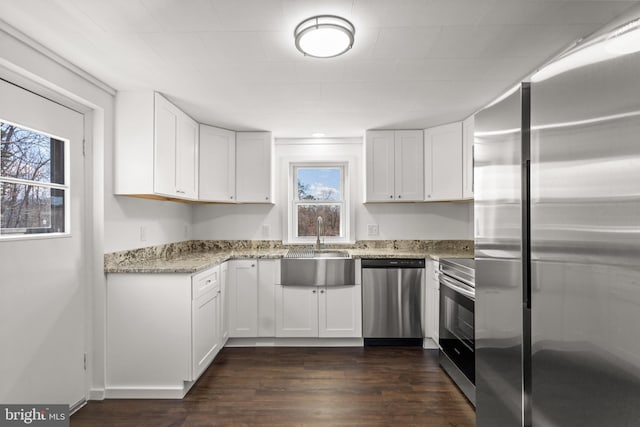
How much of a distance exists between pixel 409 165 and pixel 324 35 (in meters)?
2.17

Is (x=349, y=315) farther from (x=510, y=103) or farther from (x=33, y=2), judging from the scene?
(x=33, y=2)

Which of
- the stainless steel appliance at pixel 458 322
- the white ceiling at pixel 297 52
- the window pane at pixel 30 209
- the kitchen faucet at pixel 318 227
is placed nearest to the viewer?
the white ceiling at pixel 297 52

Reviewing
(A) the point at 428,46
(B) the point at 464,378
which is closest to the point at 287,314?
(B) the point at 464,378

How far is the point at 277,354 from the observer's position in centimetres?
312

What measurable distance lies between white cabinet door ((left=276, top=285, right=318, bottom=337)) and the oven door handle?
3.95 feet

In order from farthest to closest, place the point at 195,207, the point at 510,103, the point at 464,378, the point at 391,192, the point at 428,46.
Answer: the point at 195,207, the point at 391,192, the point at 464,378, the point at 428,46, the point at 510,103

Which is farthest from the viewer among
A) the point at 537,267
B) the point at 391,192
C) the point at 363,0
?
the point at 391,192

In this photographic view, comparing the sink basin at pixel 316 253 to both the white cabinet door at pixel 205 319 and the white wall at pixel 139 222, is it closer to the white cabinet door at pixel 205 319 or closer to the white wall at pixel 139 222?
the white cabinet door at pixel 205 319

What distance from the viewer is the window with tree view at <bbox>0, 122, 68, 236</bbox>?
1731 millimetres

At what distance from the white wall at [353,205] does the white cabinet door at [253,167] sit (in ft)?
1.12

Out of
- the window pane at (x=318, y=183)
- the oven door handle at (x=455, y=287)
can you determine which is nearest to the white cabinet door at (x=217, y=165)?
the window pane at (x=318, y=183)

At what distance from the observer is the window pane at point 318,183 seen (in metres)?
4.01

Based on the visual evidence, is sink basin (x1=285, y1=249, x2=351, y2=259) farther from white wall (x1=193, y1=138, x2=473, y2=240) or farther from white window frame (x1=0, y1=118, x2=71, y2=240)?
white window frame (x1=0, y1=118, x2=71, y2=240)

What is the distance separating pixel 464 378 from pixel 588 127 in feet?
6.94
